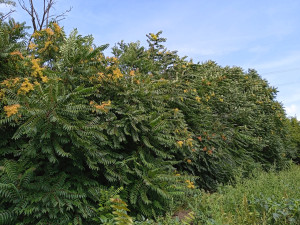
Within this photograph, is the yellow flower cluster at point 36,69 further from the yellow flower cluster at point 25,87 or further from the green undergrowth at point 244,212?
the green undergrowth at point 244,212

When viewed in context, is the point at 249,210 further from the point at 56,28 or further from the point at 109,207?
the point at 56,28

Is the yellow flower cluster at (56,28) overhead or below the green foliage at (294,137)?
overhead

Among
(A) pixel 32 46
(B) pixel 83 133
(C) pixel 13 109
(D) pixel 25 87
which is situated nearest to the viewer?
(C) pixel 13 109

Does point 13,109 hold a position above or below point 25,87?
below

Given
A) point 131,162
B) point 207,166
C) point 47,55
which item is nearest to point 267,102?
point 207,166

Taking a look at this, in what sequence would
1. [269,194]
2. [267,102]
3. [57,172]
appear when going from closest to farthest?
[57,172] < [269,194] < [267,102]

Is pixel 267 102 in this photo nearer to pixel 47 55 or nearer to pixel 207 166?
pixel 207 166

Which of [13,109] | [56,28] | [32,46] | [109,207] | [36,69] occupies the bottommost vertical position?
[109,207]

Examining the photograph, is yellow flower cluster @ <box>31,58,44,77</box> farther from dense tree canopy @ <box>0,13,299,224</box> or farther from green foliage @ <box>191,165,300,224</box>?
green foliage @ <box>191,165,300,224</box>

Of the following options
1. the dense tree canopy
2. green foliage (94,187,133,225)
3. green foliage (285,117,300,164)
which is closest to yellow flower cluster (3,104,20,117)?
the dense tree canopy

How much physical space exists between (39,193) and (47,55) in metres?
2.07

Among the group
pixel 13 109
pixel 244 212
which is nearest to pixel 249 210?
pixel 244 212

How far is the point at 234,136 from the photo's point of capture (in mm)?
7262

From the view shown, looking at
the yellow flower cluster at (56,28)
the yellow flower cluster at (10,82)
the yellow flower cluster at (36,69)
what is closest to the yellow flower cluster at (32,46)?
the yellow flower cluster at (56,28)
